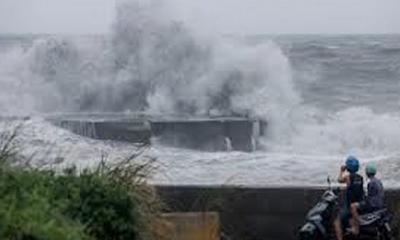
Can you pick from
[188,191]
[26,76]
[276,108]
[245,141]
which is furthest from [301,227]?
[26,76]

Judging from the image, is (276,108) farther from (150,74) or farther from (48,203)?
(48,203)

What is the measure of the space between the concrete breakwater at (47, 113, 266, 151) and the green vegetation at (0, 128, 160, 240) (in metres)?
14.9

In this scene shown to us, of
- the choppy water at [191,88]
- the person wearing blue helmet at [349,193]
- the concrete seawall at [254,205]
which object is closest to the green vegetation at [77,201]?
the concrete seawall at [254,205]

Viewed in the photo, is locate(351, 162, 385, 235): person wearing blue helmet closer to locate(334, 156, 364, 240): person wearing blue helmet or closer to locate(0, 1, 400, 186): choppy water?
locate(334, 156, 364, 240): person wearing blue helmet

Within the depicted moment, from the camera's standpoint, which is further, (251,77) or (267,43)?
(267,43)

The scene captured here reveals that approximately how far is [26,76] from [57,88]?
2.49m

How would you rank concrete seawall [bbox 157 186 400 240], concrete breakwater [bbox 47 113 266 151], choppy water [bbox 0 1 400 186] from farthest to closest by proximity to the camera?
choppy water [bbox 0 1 400 186]
concrete breakwater [bbox 47 113 266 151]
concrete seawall [bbox 157 186 400 240]

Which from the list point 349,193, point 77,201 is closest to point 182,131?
point 349,193

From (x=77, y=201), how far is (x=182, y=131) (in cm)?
1825

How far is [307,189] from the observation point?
10.8m

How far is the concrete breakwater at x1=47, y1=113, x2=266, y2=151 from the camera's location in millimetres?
24625

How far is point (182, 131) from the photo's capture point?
26250mm

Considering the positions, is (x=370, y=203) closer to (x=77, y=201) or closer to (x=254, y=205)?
(x=254, y=205)

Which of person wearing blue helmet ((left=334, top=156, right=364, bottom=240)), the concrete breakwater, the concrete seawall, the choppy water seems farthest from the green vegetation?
the concrete breakwater
